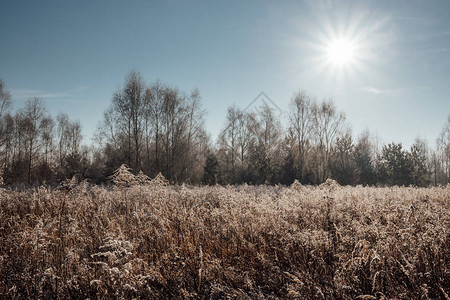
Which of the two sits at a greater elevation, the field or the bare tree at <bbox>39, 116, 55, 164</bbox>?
the bare tree at <bbox>39, 116, 55, 164</bbox>

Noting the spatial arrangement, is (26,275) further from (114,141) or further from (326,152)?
(326,152)

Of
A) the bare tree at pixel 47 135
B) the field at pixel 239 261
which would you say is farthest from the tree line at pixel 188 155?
the field at pixel 239 261

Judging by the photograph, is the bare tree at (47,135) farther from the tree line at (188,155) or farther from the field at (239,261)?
the field at (239,261)

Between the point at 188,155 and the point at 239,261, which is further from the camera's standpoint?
the point at 188,155

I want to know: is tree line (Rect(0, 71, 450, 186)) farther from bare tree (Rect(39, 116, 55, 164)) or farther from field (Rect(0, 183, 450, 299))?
field (Rect(0, 183, 450, 299))

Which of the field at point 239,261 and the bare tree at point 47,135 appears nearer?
the field at point 239,261

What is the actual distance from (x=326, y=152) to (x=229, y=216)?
2918cm

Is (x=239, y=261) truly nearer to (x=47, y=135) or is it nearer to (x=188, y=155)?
(x=188, y=155)

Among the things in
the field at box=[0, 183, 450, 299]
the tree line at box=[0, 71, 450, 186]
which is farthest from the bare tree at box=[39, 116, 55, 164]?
the field at box=[0, 183, 450, 299]

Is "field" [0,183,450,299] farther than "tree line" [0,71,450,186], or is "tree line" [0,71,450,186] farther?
"tree line" [0,71,450,186]

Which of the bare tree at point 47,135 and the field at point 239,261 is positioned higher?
the bare tree at point 47,135

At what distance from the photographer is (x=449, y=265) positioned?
9.62 ft

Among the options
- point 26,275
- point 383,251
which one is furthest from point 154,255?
point 383,251

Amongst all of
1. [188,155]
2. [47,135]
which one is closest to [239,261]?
[188,155]
